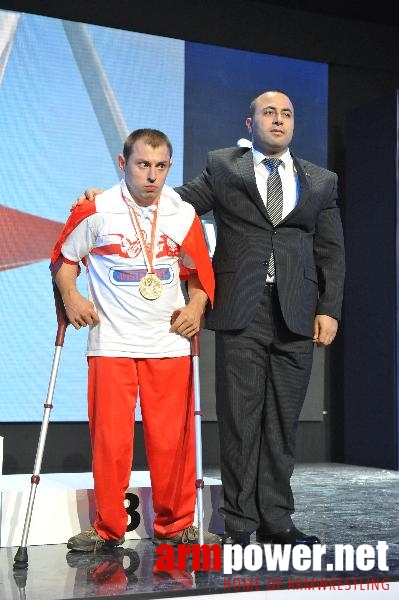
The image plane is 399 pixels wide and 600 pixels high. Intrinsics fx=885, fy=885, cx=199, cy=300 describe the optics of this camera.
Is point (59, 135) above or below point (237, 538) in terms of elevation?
above

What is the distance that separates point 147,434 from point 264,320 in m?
0.55

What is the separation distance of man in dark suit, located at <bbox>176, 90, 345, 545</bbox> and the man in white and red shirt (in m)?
0.12

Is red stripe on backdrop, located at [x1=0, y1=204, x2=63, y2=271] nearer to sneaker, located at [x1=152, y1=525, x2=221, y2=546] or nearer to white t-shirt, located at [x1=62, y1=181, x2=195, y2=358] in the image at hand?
white t-shirt, located at [x1=62, y1=181, x2=195, y2=358]

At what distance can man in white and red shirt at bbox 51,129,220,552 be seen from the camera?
2912 millimetres

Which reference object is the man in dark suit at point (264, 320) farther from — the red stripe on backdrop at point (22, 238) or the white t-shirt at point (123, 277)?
the red stripe on backdrop at point (22, 238)

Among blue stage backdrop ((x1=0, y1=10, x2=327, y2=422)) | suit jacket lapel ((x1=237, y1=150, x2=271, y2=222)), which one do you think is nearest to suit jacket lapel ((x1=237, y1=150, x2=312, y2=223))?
suit jacket lapel ((x1=237, y1=150, x2=271, y2=222))

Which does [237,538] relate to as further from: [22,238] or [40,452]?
[22,238]

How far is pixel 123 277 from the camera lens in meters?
2.92

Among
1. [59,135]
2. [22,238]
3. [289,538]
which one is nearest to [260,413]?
[289,538]

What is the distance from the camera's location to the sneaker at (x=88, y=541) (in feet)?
9.71

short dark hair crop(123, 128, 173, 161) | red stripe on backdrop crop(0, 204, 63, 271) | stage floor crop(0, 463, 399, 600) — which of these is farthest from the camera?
red stripe on backdrop crop(0, 204, 63, 271)

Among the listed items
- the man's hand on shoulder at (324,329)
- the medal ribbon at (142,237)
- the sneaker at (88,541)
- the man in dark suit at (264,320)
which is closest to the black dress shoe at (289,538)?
the man in dark suit at (264,320)

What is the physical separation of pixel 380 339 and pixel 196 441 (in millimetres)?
3872

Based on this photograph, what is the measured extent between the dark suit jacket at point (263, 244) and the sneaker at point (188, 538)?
699 millimetres
